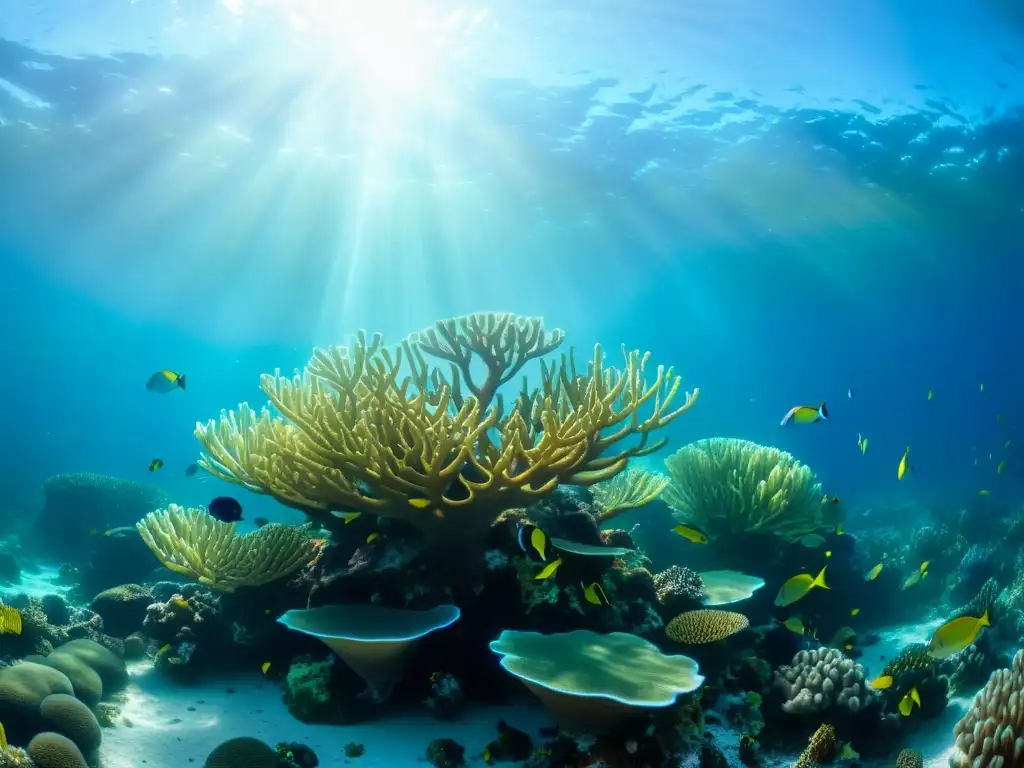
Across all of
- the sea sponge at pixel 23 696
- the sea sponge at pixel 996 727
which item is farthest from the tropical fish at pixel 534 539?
the sea sponge at pixel 23 696

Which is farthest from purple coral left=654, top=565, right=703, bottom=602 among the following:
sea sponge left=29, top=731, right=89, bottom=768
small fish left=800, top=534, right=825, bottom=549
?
sea sponge left=29, top=731, right=89, bottom=768

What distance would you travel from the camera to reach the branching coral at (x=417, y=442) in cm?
447

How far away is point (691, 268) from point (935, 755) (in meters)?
37.6

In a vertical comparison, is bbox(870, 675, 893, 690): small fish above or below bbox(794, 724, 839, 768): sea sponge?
above

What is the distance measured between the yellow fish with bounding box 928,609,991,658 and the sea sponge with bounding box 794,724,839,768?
106 cm

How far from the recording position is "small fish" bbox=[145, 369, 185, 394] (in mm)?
8602

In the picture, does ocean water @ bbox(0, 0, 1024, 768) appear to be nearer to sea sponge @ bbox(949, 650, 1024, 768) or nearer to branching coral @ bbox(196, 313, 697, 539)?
branching coral @ bbox(196, 313, 697, 539)

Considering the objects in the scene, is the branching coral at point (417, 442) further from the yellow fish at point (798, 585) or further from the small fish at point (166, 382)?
the small fish at point (166, 382)

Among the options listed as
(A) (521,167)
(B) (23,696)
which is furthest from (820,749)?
(A) (521,167)

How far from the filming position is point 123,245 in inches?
1395

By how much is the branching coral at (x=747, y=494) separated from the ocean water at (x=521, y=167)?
1.23 m

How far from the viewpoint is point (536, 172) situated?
2662 cm

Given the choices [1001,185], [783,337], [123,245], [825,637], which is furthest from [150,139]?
[783,337]

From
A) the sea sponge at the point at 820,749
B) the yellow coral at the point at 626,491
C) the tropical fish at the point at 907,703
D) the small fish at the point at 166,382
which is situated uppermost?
the small fish at the point at 166,382
